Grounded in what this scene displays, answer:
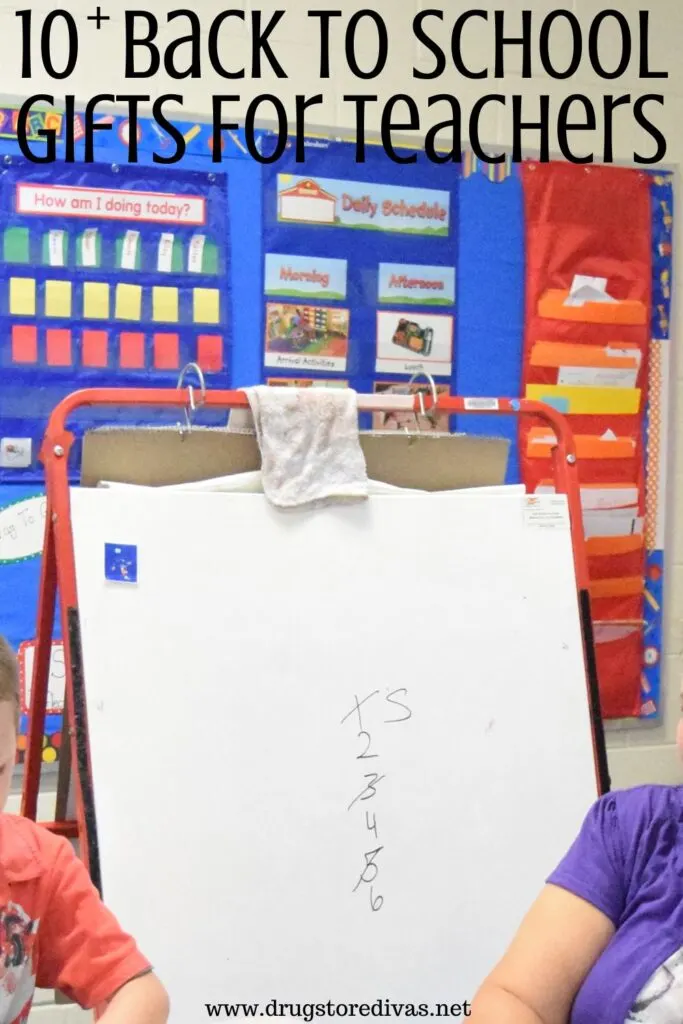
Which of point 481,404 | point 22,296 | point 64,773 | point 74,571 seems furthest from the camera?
point 22,296

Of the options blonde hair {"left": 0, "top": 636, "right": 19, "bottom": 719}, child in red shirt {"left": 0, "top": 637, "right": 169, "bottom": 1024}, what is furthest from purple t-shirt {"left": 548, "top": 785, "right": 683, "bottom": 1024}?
blonde hair {"left": 0, "top": 636, "right": 19, "bottom": 719}

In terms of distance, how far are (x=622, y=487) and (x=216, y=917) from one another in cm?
123

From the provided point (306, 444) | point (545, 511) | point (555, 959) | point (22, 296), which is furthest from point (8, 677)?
point (22, 296)

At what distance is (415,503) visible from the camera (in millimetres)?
1527

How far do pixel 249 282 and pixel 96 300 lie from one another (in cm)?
29

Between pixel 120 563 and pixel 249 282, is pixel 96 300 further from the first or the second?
pixel 120 563

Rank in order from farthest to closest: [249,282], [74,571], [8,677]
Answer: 1. [249,282]
2. [74,571]
3. [8,677]

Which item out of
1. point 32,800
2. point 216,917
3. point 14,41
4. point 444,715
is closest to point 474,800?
point 444,715

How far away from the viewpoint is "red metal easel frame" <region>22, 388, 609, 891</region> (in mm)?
1350

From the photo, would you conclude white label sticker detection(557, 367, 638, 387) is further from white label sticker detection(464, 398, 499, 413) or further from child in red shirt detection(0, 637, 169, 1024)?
child in red shirt detection(0, 637, 169, 1024)

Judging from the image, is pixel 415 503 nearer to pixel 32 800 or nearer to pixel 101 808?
pixel 101 808

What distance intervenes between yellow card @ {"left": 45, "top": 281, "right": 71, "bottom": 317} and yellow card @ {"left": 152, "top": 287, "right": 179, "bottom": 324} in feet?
0.50

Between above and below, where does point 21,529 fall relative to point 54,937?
above

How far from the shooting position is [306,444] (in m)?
1.53
